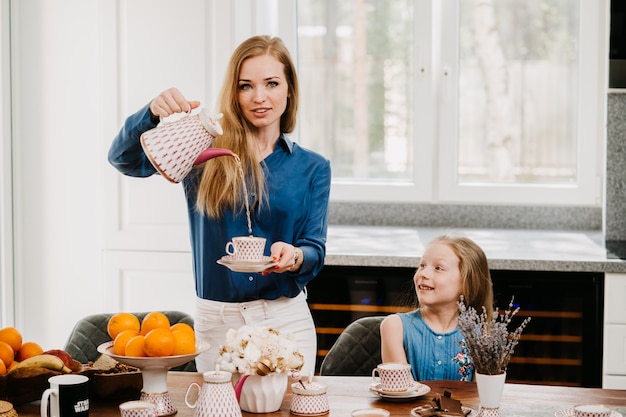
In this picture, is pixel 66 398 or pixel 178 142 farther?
pixel 178 142

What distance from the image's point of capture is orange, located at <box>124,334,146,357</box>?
186cm

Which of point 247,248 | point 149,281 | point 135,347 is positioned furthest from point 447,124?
point 135,347

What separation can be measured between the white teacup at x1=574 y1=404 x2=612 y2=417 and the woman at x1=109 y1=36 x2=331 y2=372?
81 cm

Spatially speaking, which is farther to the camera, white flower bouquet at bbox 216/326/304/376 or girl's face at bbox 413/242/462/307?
girl's face at bbox 413/242/462/307

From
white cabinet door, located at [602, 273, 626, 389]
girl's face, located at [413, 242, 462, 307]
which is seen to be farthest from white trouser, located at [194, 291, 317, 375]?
white cabinet door, located at [602, 273, 626, 389]

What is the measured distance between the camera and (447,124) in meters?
4.07

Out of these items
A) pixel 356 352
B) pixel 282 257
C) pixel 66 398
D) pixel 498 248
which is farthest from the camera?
pixel 498 248

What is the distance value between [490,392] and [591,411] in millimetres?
191

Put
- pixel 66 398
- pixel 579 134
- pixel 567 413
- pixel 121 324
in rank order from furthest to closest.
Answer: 1. pixel 579 134
2. pixel 121 324
3. pixel 567 413
4. pixel 66 398

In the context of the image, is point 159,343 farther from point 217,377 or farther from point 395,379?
point 395,379

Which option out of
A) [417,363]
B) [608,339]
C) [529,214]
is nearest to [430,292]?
[417,363]

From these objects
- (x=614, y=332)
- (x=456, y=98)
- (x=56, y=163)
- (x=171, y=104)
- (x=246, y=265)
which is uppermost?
(x=456, y=98)

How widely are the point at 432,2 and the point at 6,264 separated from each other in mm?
2044

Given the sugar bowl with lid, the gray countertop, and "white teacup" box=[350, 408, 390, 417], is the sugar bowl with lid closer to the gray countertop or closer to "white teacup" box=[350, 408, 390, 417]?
"white teacup" box=[350, 408, 390, 417]
